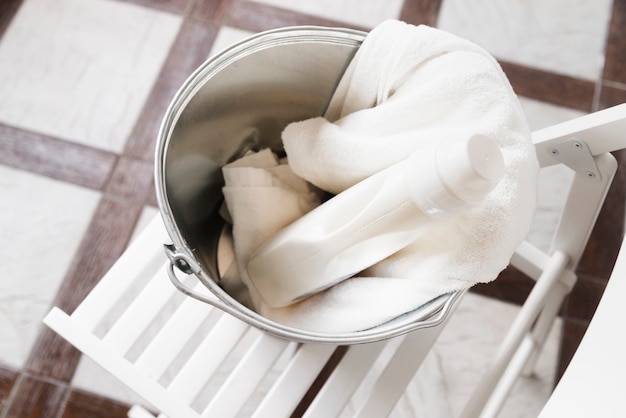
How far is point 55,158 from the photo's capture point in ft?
2.87

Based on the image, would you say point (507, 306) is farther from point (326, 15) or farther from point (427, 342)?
point (326, 15)

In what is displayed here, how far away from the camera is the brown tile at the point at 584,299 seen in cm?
83

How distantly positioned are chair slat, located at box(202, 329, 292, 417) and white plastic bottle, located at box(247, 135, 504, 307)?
6 centimetres

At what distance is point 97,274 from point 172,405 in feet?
1.12

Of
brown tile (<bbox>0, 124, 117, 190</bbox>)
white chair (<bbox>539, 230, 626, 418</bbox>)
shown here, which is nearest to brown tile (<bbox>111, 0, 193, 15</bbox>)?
brown tile (<bbox>0, 124, 117, 190</bbox>)

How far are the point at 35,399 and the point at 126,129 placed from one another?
36 cm

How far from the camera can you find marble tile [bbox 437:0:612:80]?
0.96 metres

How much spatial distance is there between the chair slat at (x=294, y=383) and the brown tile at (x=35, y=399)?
1.19ft

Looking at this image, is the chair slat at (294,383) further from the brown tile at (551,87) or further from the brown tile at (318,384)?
the brown tile at (551,87)

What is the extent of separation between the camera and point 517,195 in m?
0.42

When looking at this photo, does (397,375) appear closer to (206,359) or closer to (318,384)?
(206,359)

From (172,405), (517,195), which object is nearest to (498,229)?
(517,195)

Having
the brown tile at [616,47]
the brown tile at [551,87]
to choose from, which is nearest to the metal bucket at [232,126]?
the brown tile at [551,87]

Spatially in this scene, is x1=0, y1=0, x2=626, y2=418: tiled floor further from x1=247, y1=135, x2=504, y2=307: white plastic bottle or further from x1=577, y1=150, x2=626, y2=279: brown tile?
x1=247, y1=135, x2=504, y2=307: white plastic bottle
